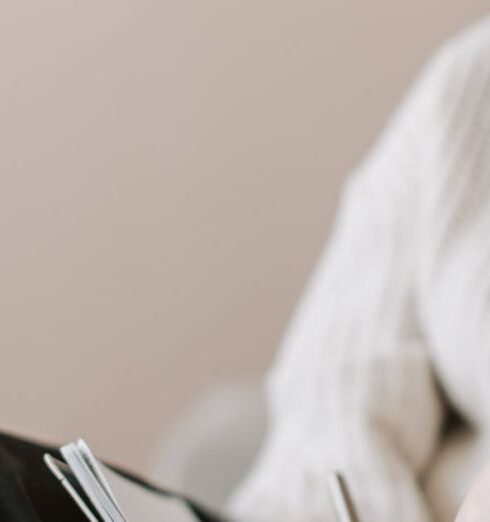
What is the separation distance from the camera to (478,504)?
49 centimetres

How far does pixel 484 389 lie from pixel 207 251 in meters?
0.77

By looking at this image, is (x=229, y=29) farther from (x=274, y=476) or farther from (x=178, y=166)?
(x=274, y=476)

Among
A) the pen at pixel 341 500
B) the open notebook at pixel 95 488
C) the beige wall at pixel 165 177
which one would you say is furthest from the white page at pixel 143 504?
the beige wall at pixel 165 177

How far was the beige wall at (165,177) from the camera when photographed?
1.43m

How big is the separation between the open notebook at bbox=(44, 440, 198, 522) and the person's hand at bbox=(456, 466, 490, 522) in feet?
0.54

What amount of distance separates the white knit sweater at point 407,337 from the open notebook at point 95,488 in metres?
0.29

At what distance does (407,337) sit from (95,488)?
434 millimetres

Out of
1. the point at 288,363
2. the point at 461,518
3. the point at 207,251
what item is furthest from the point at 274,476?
the point at 207,251

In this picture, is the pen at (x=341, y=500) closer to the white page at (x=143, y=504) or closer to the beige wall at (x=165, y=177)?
the white page at (x=143, y=504)

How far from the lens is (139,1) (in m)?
1.41

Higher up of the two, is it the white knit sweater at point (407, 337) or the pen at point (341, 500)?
the white knit sweater at point (407, 337)

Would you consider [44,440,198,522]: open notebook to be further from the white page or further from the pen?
the pen

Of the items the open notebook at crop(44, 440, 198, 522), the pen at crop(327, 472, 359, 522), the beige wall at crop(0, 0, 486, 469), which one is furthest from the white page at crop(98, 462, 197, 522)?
the beige wall at crop(0, 0, 486, 469)

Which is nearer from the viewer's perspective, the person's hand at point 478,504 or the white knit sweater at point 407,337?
the person's hand at point 478,504
